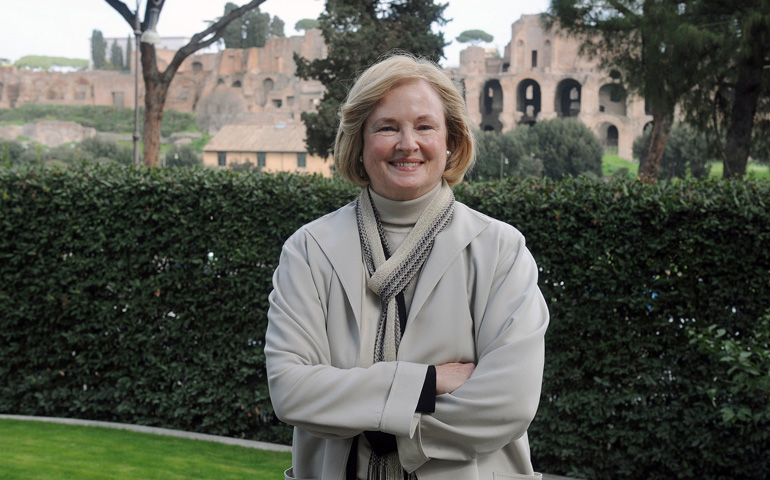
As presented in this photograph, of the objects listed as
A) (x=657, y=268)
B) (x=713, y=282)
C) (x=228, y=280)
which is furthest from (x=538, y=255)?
(x=228, y=280)

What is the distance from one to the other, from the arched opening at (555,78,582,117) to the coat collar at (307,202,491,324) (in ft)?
230

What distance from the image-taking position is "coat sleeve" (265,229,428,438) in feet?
5.52

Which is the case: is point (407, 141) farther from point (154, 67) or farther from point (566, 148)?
point (566, 148)

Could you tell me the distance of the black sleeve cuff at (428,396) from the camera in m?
1.70

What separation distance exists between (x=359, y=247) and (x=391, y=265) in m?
0.10

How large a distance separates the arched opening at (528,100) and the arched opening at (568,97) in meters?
1.73

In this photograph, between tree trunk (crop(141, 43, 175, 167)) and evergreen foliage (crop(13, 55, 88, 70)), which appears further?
evergreen foliage (crop(13, 55, 88, 70))

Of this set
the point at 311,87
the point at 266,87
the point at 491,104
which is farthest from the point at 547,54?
the point at 266,87

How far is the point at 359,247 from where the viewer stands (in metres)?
1.90

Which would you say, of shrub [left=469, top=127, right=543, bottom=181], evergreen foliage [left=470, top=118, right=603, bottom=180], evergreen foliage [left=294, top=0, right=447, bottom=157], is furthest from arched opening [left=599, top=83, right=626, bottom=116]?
evergreen foliage [left=294, top=0, right=447, bottom=157]

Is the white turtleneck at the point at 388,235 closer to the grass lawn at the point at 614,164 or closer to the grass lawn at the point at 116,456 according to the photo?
the grass lawn at the point at 116,456

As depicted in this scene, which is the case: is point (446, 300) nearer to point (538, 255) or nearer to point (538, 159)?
point (538, 255)

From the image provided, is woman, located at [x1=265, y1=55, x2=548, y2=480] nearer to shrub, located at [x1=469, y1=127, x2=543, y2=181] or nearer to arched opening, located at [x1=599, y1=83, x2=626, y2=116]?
shrub, located at [x1=469, y1=127, x2=543, y2=181]

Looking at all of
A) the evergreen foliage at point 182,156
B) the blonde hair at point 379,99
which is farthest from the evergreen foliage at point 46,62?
the blonde hair at point 379,99
